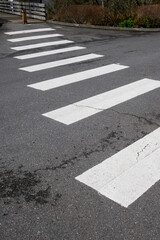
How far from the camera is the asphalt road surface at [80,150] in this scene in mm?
3309

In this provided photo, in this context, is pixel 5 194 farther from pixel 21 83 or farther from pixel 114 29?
pixel 114 29

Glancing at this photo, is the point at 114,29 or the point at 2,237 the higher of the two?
the point at 114,29

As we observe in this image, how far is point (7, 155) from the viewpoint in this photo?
4.61m

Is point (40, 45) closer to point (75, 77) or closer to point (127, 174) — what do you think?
point (75, 77)

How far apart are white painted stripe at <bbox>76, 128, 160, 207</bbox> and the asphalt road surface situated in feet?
0.04

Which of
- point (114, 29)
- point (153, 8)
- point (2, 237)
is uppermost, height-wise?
point (153, 8)

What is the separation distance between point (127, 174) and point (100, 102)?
9.26ft

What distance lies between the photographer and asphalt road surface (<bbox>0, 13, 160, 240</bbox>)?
10.9 feet

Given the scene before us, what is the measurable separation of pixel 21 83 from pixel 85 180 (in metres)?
4.72

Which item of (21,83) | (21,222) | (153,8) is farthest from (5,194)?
(153,8)

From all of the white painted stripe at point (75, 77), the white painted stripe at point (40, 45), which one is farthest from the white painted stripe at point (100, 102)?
the white painted stripe at point (40, 45)

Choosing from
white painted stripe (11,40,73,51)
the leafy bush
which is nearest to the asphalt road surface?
white painted stripe (11,40,73,51)

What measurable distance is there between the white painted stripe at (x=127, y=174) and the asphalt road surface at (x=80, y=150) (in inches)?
0.5

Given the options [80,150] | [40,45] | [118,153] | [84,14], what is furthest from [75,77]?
[84,14]
